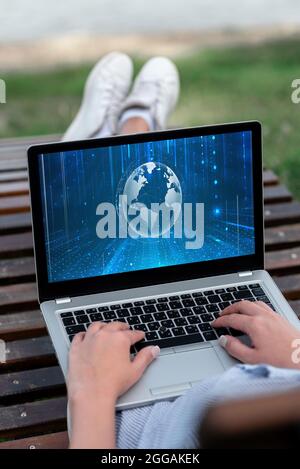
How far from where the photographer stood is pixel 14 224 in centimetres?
236

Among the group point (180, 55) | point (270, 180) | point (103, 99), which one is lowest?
point (270, 180)

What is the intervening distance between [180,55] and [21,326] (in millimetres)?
2924

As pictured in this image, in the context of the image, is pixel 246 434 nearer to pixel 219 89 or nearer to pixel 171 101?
pixel 171 101

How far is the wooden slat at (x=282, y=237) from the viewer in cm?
228

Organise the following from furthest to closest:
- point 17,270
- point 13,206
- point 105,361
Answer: point 13,206
point 17,270
point 105,361

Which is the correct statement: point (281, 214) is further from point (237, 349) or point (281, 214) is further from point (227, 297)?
point (237, 349)

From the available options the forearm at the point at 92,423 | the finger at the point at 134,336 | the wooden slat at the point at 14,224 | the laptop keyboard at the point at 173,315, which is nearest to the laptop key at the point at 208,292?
the laptop keyboard at the point at 173,315

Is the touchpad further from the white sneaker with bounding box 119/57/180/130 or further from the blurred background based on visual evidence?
the blurred background

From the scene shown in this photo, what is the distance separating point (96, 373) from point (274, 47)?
3.55m

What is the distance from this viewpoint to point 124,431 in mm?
1439

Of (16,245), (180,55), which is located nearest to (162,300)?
(16,245)

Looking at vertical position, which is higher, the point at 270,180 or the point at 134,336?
the point at 270,180

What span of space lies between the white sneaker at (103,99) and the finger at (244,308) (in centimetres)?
119

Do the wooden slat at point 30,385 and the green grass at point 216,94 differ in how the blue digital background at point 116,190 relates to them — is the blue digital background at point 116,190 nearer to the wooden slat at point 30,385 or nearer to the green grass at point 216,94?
the wooden slat at point 30,385
